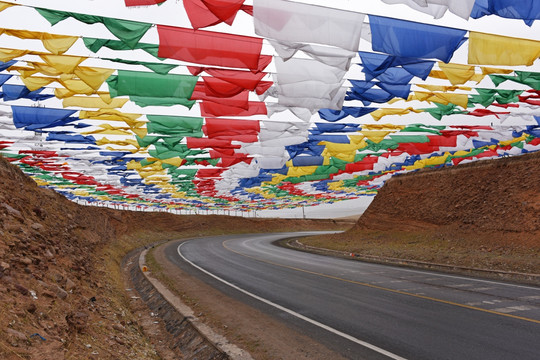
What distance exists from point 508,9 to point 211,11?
586 centimetres

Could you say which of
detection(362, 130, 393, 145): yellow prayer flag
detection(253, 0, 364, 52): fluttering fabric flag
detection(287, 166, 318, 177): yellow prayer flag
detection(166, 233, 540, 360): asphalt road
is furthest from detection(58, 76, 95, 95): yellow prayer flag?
detection(287, 166, 318, 177): yellow prayer flag

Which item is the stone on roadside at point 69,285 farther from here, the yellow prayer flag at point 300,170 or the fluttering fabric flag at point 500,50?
the yellow prayer flag at point 300,170

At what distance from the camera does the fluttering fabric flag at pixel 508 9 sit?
24.5 feet

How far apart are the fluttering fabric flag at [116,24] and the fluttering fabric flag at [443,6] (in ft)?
17.1

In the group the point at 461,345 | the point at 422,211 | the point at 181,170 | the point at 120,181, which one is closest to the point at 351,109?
the point at 461,345

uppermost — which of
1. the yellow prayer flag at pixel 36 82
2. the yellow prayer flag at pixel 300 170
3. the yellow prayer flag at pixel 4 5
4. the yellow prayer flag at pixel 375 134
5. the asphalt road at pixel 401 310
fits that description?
the yellow prayer flag at pixel 4 5

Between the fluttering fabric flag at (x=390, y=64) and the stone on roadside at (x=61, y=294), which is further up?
the fluttering fabric flag at (x=390, y=64)

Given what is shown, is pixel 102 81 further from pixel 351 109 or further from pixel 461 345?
pixel 461 345

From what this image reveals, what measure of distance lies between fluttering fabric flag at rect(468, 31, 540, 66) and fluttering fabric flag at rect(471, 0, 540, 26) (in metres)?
1.65

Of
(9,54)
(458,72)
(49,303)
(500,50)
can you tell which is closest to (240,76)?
(9,54)

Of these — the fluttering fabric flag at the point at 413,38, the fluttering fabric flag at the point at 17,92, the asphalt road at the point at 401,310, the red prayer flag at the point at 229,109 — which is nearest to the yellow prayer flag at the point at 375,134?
the asphalt road at the point at 401,310

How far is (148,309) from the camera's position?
11.5 metres

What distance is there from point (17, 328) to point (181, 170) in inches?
885

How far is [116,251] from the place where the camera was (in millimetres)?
25750
